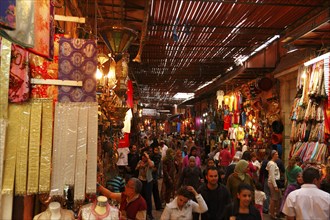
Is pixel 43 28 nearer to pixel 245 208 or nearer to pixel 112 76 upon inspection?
pixel 245 208

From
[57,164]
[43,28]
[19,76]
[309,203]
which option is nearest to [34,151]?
[57,164]

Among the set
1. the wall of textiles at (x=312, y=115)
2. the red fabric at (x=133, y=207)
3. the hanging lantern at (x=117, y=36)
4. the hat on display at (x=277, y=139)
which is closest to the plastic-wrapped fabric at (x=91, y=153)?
the red fabric at (x=133, y=207)

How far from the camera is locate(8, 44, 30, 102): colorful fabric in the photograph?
2.60 meters

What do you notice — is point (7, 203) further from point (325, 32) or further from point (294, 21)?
point (294, 21)

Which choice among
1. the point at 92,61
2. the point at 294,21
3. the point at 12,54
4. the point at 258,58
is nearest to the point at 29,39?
the point at 12,54

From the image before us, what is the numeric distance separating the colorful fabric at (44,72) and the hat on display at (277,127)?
8.42 m

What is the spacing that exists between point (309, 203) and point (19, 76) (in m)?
3.24

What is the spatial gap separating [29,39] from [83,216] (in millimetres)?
1478

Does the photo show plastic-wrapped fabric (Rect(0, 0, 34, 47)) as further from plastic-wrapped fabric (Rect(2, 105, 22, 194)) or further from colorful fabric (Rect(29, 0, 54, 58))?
plastic-wrapped fabric (Rect(2, 105, 22, 194))

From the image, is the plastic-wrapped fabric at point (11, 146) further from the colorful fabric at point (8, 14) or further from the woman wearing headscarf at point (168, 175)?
the woman wearing headscarf at point (168, 175)

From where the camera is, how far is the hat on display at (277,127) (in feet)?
33.6

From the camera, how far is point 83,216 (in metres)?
2.90

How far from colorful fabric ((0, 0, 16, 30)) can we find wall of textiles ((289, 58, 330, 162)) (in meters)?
5.85

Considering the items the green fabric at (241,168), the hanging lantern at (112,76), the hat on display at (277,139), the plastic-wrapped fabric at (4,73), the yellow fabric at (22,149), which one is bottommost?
the green fabric at (241,168)
